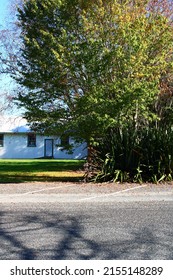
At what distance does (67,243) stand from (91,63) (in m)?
9.10

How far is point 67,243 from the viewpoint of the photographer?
219 inches

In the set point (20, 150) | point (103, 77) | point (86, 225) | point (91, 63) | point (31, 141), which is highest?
point (91, 63)

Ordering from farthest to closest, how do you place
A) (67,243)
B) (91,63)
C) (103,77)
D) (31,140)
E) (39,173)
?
1. (31,140)
2. (39,173)
3. (103,77)
4. (91,63)
5. (67,243)

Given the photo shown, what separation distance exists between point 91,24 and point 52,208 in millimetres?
8146

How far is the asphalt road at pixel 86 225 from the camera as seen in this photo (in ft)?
16.8

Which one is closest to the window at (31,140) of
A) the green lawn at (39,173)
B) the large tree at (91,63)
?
the green lawn at (39,173)

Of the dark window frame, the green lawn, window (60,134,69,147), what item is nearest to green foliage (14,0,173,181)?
window (60,134,69,147)

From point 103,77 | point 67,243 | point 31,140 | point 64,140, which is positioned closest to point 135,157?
point 103,77

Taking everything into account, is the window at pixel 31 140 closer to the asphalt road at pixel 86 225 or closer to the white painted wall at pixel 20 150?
the white painted wall at pixel 20 150

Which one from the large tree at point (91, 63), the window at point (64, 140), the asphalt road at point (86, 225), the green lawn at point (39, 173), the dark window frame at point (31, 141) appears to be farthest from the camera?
the dark window frame at point (31, 141)

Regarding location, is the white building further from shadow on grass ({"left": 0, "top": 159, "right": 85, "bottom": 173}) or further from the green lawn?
the green lawn

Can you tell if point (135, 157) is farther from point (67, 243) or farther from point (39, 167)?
point (39, 167)

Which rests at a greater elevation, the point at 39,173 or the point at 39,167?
the point at 39,173

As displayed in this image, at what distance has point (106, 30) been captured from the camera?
47.0 ft
